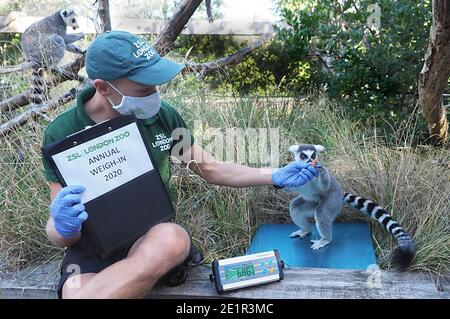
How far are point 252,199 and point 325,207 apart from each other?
66cm

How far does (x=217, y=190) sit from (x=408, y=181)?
1.17 m

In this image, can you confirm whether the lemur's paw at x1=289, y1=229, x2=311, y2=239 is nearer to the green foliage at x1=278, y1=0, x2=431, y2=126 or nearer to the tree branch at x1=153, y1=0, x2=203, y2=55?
the green foliage at x1=278, y1=0, x2=431, y2=126

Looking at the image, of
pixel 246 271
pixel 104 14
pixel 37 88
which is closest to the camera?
pixel 246 271

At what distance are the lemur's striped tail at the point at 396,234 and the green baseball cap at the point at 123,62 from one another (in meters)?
1.26

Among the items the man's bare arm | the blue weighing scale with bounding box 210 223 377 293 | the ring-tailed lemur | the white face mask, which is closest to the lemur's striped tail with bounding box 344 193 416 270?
the ring-tailed lemur

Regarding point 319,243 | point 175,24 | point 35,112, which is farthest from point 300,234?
point 175,24

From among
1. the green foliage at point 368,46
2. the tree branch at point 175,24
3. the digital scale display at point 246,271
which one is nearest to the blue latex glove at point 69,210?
the digital scale display at point 246,271

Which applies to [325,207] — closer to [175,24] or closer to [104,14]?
[175,24]

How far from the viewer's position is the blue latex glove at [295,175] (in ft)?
7.29

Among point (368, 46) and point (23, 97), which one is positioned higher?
point (368, 46)

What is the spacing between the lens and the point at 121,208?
6.40 feet

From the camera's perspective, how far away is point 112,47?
201 cm

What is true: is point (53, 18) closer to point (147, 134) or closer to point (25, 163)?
point (25, 163)
